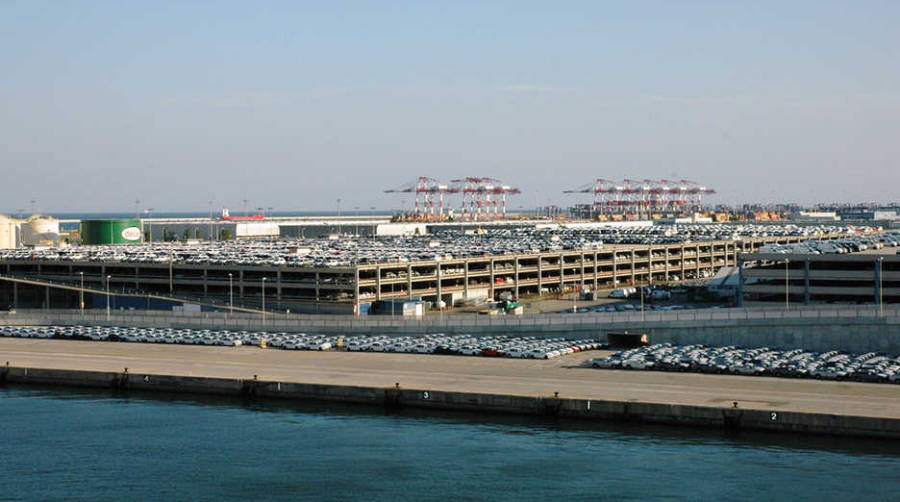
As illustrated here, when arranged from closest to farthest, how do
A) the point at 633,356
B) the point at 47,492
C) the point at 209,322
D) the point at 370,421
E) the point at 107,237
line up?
1. the point at 47,492
2. the point at 370,421
3. the point at 633,356
4. the point at 209,322
5. the point at 107,237

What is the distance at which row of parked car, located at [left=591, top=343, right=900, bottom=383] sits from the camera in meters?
56.5

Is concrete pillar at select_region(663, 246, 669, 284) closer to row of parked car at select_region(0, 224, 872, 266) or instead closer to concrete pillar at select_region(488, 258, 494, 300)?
row of parked car at select_region(0, 224, 872, 266)

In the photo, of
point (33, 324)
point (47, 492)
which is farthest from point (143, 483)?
point (33, 324)

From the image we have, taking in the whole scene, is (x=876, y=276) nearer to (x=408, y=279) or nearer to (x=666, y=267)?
(x=408, y=279)

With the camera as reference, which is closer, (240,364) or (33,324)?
(240,364)

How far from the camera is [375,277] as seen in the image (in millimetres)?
90938

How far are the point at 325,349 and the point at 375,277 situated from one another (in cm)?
2090

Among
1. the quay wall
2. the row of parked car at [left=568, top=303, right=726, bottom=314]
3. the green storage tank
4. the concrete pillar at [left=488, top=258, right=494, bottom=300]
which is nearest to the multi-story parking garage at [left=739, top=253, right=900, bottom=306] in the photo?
the row of parked car at [left=568, top=303, right=726, bottom=314]

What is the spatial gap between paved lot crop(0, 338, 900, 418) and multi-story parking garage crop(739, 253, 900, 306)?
2259cm

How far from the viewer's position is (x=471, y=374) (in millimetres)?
60031

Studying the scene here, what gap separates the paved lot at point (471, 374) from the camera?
51.8 m

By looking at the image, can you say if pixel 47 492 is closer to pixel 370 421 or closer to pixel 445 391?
pixel 370 421

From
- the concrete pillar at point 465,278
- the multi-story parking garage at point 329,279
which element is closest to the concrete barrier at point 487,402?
the multi-story parking garage at point 329,279

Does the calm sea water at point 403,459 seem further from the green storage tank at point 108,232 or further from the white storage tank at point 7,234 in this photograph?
the green storage tank at point 108,232
